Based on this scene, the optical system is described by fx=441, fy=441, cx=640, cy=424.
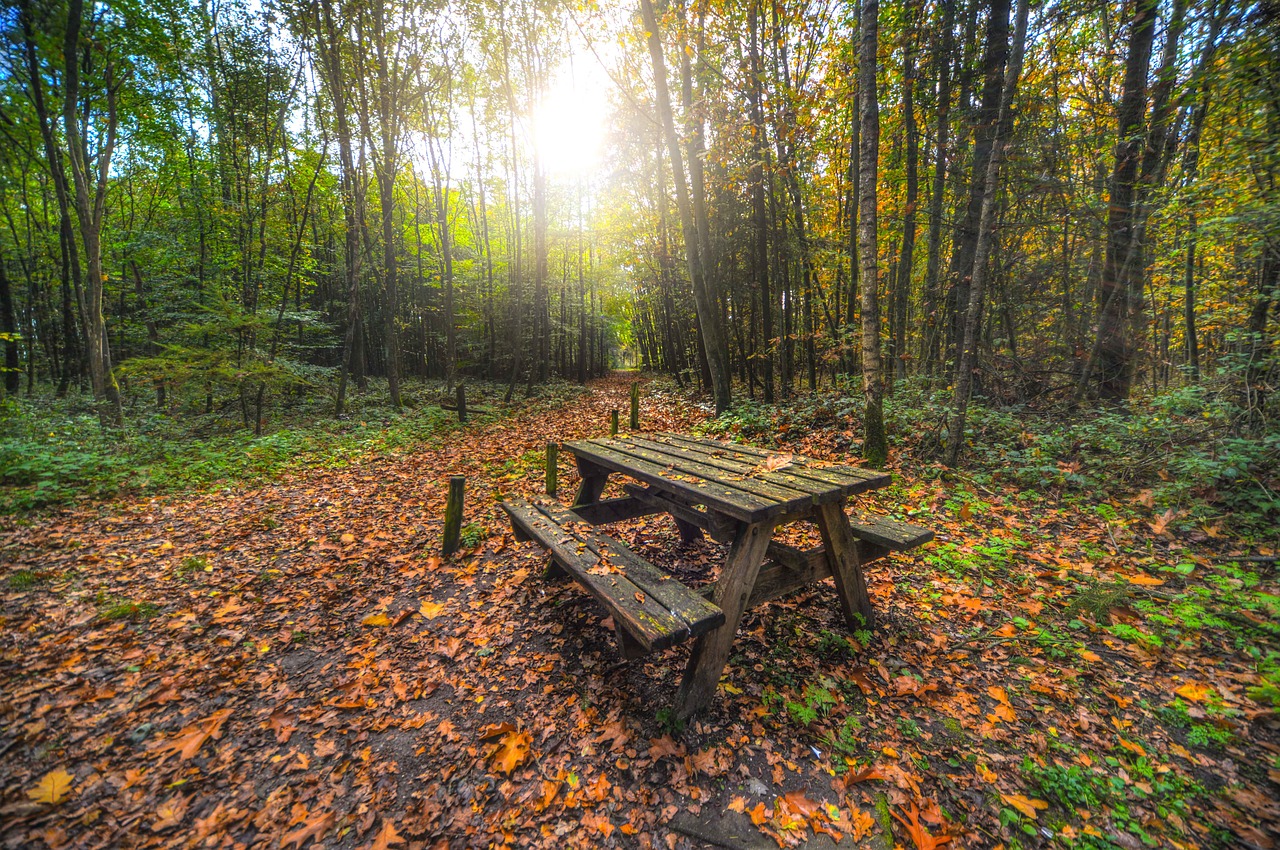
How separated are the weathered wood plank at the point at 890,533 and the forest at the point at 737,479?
21 cm

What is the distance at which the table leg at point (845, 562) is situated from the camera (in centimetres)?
281

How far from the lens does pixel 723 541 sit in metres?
2.68

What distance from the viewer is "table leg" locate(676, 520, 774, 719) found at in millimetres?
2392

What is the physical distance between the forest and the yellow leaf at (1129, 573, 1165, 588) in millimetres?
92

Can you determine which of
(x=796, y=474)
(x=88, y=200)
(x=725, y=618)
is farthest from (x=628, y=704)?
(x=88, y=200)

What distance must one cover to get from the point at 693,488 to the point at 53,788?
11.2 feet

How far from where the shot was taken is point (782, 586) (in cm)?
283

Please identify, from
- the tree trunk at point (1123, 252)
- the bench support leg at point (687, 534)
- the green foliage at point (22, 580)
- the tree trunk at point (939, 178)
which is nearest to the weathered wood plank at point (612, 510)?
the bench support leg at point (687, 534)

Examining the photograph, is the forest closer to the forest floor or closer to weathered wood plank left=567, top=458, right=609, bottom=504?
the forest floor

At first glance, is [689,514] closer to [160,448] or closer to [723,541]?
[723,541]

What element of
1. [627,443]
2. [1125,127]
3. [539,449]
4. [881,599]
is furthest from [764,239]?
[881,599]

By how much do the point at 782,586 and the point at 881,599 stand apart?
1147 millimetres

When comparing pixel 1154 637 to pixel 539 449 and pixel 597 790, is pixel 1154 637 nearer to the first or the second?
pixel 597 790

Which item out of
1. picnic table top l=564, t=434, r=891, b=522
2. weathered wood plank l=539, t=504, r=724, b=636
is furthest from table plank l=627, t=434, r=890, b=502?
weathered wood plank l=539, t=504, r=724, b=636
